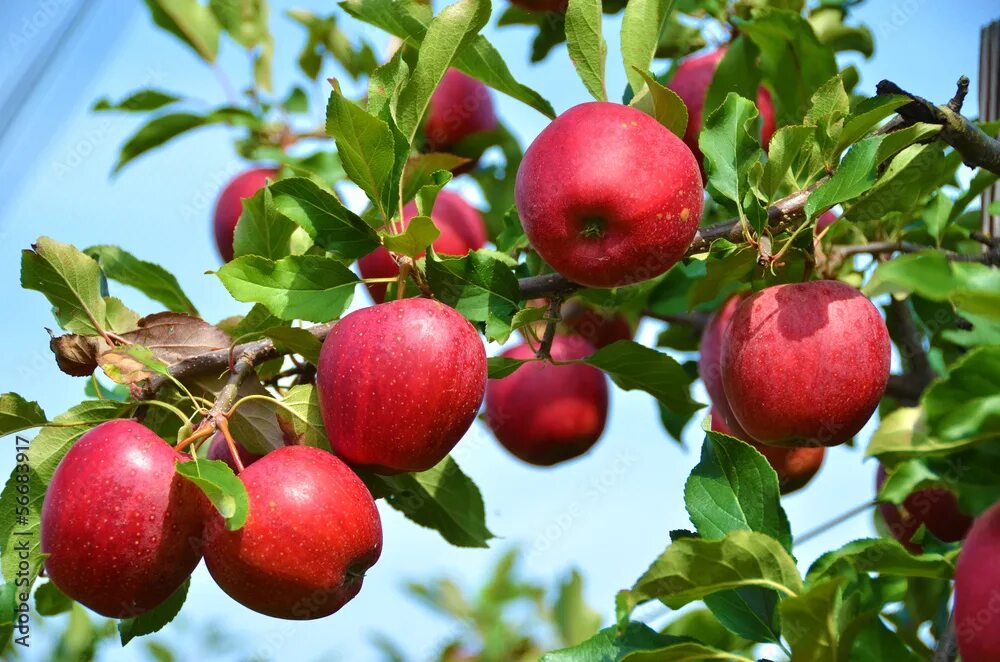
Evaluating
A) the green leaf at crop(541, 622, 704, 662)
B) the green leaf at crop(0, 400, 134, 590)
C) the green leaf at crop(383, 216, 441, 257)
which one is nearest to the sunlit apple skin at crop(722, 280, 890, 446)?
the green leaf at crop(541, 622, 704, 662)

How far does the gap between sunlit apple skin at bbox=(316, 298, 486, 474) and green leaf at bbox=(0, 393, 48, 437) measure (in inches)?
18.9

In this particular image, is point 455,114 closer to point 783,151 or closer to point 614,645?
point 783,151

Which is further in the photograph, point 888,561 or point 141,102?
point 141,102

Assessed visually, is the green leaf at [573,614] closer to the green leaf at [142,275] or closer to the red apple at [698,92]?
the red apple at [698,92]

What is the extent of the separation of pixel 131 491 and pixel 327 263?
18.2 inches

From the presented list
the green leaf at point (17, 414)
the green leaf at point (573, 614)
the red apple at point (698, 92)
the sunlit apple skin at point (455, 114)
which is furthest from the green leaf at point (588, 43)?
the green leaf at point (573, 614)

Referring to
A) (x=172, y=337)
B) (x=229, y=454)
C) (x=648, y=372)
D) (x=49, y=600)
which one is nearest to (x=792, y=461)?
(x=648, y=372)

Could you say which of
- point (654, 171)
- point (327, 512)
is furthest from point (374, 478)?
point (654, 171)

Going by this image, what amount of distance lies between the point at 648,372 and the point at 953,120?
25.8 inches

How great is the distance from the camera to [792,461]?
216cm

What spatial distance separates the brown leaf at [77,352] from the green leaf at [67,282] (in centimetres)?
5

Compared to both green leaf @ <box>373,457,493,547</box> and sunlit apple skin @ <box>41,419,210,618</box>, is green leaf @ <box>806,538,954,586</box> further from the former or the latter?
sunlit apple skin @ <box>41,419,210,618</box>

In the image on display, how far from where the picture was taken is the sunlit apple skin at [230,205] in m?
2.80

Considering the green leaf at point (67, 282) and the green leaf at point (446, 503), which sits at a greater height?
the green leaf at point (67, 282)
